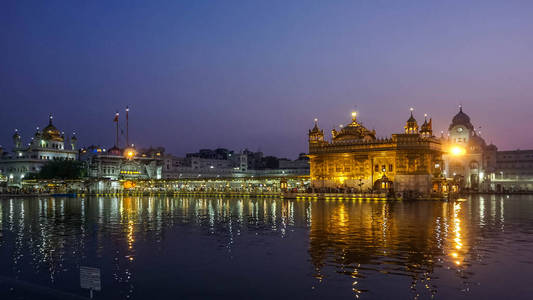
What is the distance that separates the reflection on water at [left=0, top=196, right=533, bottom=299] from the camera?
1555 cm

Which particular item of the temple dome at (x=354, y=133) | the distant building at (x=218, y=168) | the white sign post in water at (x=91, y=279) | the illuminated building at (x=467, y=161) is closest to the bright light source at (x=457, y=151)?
the illuminated building at (x=467, y=161)

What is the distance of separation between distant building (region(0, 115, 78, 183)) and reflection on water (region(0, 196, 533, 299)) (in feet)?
374

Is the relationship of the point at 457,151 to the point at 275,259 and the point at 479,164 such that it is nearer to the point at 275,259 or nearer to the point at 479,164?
the point at 479,164

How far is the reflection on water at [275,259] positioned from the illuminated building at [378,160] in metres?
43.1

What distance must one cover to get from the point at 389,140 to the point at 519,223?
44.3 meters

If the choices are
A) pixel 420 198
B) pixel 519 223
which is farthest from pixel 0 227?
pixel 420 198

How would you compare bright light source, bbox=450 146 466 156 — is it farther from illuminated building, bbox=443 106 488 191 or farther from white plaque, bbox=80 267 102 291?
white plaque, bbox=80 267 102 291

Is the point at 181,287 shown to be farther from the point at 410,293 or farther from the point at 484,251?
the point at 484,251

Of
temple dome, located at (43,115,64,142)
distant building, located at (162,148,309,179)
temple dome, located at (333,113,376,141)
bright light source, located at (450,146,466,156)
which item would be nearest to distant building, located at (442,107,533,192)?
bright light source, located at (450,146,466,156)

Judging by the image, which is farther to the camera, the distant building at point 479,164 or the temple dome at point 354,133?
the distant building at point 479,164

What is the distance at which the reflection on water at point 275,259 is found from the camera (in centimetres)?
1555

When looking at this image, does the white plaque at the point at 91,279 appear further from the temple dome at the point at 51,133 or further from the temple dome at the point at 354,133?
the temple dome at the point at 51,133

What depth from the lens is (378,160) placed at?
80438 millimetres

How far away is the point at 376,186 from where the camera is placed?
79125 mm
